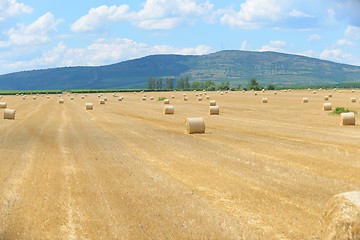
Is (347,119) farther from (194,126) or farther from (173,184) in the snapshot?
(173,184)

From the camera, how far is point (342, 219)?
29.6ft

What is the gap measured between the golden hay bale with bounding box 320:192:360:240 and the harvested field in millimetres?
950

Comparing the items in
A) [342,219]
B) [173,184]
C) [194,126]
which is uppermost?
[342,219]

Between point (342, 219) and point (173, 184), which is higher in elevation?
point (342, 219)

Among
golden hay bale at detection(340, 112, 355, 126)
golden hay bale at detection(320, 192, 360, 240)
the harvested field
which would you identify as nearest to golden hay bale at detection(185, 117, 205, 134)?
the harvested field

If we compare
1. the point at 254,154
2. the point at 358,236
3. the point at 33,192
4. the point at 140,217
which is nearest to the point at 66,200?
the point at 33,192

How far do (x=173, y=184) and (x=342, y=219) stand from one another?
783 cm

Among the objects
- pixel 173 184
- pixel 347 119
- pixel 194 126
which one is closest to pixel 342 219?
pixel 173 184

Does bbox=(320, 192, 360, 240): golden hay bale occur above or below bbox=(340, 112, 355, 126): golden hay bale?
above

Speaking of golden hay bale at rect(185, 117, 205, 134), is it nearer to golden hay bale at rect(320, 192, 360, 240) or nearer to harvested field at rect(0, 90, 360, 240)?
harvested field at rect(0, 90, 360, 240)

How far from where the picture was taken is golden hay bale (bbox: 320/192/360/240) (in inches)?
346

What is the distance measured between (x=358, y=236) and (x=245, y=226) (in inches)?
133

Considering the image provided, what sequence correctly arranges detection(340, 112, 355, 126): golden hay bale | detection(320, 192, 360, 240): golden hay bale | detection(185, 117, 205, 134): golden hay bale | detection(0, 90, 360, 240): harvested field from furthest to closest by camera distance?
detection(340, 112, 355, 126): golden hay bale → detection(185, 117, 205, 134): golden hay bale → detection(0, 90, 360, 240): harvested field → detection(320, 192, 360, 240): golden hay bale

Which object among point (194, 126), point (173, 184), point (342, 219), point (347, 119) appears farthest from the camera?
point (347, 119)
